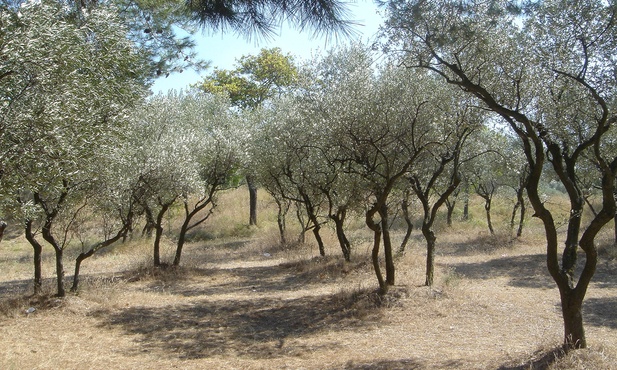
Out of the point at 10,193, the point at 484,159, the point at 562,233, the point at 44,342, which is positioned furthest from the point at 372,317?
the point at 562,233

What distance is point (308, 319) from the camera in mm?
10141

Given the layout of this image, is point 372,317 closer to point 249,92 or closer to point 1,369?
point 1,369

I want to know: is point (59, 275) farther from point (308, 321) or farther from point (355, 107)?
point (355, 107)

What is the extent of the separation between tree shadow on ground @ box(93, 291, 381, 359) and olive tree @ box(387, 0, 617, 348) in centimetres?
399

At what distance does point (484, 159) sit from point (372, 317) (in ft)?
45.4

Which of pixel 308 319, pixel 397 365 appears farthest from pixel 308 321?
pixel 397 365

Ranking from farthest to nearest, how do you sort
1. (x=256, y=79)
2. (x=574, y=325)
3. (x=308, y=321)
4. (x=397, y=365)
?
(x=256, y=79), (x=308, y=321), (x=397, y=365), (x=574, y=325)

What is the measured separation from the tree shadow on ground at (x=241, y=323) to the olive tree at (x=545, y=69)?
13.1ft

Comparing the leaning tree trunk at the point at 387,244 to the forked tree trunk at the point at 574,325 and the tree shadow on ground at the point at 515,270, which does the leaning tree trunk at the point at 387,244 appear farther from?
the forked tree trunk at the point at 574,325

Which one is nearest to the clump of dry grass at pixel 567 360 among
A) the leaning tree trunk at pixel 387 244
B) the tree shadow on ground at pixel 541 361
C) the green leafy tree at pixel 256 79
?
the tree shadow on ground at pixel 541 361

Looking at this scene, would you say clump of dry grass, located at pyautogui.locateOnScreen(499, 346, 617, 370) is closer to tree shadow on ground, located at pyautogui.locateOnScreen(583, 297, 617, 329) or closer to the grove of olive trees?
the grove of olive trees

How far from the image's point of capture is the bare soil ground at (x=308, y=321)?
7270 mm

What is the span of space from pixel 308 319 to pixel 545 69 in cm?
622

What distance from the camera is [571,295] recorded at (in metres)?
6.11
